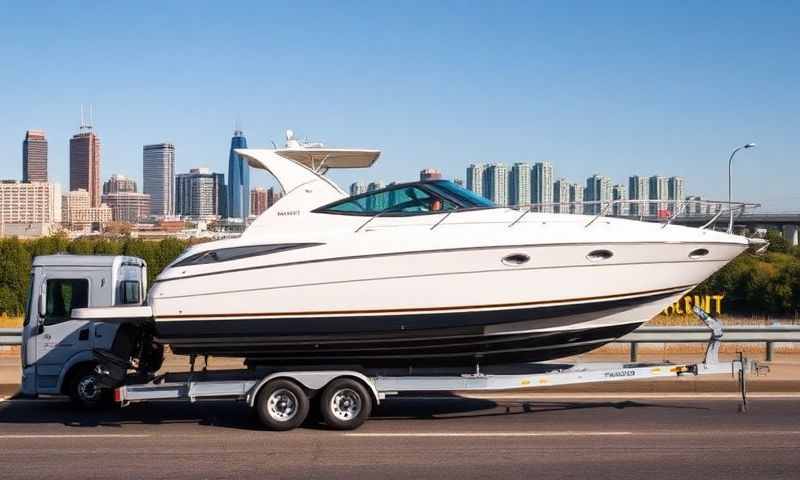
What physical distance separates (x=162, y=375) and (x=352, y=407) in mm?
2529

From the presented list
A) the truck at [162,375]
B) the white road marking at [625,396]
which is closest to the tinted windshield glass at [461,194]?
the truck at [162,375]

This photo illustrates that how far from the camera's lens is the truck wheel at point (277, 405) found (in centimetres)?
1051

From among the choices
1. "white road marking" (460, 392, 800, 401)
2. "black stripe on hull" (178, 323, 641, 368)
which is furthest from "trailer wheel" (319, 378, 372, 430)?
"white road marking" (460, 392, 800, 401)

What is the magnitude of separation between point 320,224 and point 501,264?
2.20 m

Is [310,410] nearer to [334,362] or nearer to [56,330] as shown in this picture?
[334,362]

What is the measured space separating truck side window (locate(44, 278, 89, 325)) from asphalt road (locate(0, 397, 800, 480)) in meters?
1.28

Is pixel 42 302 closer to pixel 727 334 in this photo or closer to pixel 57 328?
pixel 57 328

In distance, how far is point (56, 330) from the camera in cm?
1175


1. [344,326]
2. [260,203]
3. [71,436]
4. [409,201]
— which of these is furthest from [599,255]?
[260,203]

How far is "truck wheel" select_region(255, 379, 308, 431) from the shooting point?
10508mm

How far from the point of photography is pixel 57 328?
11.8m

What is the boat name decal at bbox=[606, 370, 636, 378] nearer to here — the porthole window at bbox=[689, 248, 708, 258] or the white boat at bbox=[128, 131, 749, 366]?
the white boat at bbox=[128, 131, 749, 366]

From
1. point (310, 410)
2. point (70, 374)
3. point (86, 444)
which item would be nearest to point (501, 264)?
point (310, 410)

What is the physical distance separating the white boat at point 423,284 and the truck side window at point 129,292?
1.42 m
